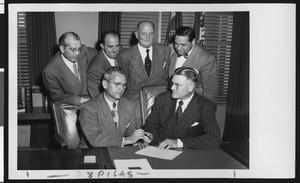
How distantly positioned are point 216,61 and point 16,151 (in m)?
1.22

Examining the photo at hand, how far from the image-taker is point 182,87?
86.2 inches

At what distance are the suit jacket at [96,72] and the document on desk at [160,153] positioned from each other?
0.47 meters

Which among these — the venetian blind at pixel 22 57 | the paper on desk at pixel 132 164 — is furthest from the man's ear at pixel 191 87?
the venetian blind at pixel 22 57

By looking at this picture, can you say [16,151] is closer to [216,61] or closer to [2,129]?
[2,129]

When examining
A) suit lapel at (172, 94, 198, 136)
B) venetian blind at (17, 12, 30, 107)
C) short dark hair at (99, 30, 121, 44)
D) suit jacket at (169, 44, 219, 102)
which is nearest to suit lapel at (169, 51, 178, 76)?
suit jacket at (169, 44, 219, 102)

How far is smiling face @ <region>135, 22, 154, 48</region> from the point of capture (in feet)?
7.46

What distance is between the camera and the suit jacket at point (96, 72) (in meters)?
2.28

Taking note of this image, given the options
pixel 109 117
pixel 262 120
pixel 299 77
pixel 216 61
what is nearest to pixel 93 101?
pixel 109 117

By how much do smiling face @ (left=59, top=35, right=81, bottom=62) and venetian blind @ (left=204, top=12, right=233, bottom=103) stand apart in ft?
2.46

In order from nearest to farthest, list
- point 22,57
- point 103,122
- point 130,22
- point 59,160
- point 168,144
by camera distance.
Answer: point 59,160 → point 168,144 → point 103,122 → point 130,22 → point 22,57

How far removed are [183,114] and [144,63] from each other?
40 centimetres

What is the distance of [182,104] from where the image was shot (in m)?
2.19

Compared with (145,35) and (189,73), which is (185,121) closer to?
(189,73)

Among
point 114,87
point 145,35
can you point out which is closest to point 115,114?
point 114,87
